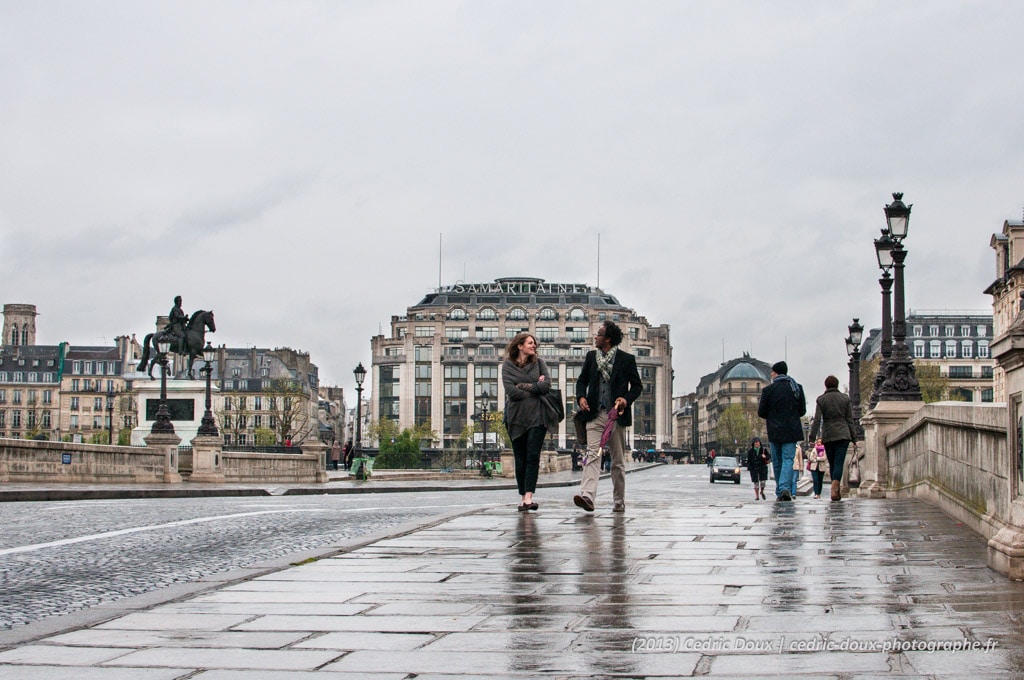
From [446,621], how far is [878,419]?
16.5 meters

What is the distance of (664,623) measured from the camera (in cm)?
552

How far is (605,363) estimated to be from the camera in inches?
467

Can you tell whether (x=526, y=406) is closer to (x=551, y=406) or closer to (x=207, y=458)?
(x=551, y=406)

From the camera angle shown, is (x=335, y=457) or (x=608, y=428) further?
(x=335, y=457)

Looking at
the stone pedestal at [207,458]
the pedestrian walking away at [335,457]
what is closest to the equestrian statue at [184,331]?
the stone pedestal at [207,458]

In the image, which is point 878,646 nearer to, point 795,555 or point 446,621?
point 446,621

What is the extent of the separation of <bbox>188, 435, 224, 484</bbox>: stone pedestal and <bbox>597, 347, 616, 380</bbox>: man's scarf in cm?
2451

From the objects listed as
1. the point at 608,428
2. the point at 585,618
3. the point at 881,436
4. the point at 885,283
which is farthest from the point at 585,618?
the point at 885,283

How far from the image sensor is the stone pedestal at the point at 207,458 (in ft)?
113

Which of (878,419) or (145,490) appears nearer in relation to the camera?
(878,419)

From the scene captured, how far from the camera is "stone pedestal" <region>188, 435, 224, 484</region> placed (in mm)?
34562

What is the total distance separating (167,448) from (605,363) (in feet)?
75.3

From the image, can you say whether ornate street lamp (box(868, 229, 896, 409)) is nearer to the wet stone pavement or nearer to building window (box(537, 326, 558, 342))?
the wet stone pavement

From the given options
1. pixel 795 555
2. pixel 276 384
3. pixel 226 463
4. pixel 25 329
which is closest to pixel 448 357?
pixel 276 384
